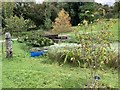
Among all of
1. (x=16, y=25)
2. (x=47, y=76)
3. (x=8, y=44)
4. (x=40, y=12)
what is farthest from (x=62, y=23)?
(x=47, y=76)

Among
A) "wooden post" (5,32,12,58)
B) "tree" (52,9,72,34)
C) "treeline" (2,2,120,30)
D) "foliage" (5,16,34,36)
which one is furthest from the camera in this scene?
"treeline" (2,2,120,30)

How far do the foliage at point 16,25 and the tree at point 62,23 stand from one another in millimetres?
927

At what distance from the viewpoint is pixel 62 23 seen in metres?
7.03

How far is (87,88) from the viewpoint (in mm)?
2283

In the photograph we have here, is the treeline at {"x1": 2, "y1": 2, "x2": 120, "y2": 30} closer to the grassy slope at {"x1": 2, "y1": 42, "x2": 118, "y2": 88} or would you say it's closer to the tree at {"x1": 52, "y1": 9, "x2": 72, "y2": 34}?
the tree at {"x1": 52, "y1": 9, "x2": 72, "y2": 34}

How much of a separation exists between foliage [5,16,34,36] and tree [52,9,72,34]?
927 mm

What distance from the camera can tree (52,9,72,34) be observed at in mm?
6652

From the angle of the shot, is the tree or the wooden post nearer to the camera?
the wooden post

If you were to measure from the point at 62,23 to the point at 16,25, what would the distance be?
126 cm

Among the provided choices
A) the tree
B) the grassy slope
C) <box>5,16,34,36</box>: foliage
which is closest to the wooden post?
the grassy slope

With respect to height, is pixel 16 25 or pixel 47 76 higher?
pixel 16 25

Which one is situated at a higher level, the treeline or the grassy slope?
the treeline

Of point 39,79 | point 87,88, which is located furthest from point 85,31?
point 39,79

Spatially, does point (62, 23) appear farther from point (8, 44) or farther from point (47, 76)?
point (47, 76)
